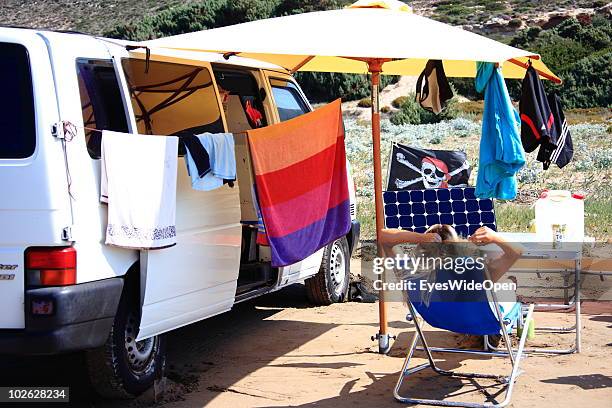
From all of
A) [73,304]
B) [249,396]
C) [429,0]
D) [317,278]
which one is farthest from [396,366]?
[429,0]

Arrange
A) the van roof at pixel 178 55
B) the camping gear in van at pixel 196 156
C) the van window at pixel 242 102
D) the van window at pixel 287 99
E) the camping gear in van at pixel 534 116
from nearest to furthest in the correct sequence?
the van roof at pixel 178 55
the camping gear in van at pixel 196 156
the camping gear in van at pixel 534 116
the van window at pixel 242 102
the van window at pixel 287 99

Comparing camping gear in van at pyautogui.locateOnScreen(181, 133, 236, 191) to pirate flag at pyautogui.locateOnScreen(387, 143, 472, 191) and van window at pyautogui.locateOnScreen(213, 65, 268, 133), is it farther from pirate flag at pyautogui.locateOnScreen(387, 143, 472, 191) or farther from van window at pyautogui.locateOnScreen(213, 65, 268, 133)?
pirate flag at pyautogui.locateOnScreen(387, 143, 472, 191)

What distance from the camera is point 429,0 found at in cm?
6347

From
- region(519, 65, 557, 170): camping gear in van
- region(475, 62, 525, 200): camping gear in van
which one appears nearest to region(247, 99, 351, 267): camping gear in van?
region(475, 62, 525, 200): camping gear in van

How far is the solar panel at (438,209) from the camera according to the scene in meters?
8.60

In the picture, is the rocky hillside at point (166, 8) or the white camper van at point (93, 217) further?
the rocky hillside at point (166, 8)

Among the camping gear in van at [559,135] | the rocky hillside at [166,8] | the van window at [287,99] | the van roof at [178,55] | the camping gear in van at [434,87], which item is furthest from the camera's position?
the rocky hillside at [166,8]

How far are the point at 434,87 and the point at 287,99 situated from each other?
149 centimetres

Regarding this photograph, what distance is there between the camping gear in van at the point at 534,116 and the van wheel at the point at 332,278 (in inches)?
105

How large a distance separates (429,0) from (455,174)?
2201 inches

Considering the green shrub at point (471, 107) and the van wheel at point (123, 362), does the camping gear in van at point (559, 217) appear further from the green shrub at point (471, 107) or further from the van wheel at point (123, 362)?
the green shrub at point (471, 107)

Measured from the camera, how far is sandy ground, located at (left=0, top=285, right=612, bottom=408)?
5.84 metres

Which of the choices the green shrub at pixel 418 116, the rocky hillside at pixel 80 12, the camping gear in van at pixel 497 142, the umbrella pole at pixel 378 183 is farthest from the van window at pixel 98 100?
the rocky hillside at pixel 80 12

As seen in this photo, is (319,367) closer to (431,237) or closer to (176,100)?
(431,237)
